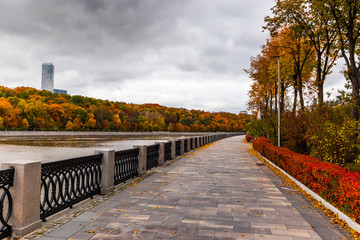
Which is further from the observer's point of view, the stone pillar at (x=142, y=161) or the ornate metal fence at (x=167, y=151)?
the ornate metal fence at (x=167, y=151)

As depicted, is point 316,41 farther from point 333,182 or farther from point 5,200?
point 5,200

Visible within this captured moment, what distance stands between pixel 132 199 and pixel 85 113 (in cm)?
10825

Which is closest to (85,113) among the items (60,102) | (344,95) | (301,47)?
(60,102)

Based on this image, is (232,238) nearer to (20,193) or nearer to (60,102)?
(20,193)

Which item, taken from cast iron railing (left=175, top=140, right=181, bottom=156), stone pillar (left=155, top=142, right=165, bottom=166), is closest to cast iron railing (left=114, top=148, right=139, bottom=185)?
stone pillar (left=155, top=142, right=165, bottom=166)

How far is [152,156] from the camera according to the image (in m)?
12.5

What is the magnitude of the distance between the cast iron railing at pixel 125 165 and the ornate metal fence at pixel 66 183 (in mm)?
988

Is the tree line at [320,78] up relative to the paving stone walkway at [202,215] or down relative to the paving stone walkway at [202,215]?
up

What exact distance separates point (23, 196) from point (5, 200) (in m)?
0.31

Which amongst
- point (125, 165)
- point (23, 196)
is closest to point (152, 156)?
point (125, 165)

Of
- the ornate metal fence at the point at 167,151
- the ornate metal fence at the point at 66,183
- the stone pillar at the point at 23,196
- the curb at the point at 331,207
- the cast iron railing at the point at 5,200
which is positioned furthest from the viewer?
the ornate metal fence at the point at 167,151

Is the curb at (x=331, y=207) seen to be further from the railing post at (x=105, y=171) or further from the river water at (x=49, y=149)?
the river water at (x=49, y=149)

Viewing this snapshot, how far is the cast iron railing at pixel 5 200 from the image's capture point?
13.8ft

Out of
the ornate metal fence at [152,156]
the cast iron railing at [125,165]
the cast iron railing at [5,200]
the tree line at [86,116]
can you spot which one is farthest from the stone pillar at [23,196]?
the tree line at [86,116]
